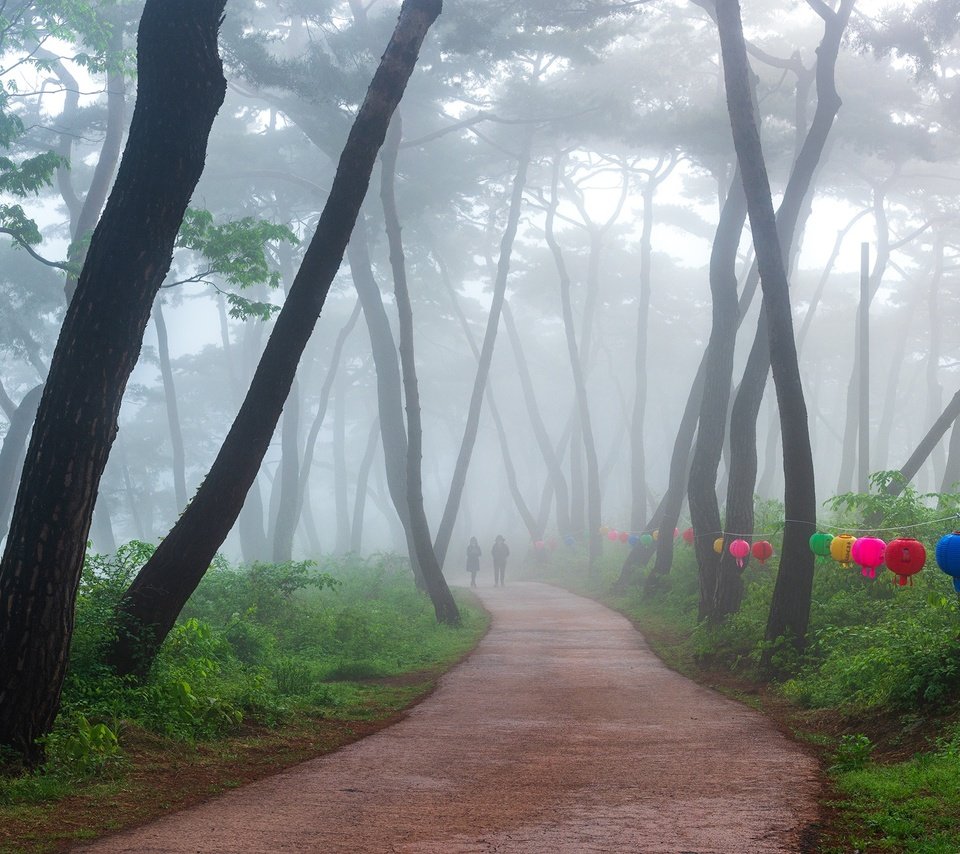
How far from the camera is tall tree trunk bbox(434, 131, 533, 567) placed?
24544mm

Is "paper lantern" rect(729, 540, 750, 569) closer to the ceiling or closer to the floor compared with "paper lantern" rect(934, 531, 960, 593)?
closer to the floor

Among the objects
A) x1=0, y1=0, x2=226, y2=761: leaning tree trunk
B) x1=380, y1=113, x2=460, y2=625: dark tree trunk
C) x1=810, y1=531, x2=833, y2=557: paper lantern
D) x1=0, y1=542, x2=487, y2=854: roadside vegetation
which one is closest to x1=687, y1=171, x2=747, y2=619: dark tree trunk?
x1=810, y1=531, x2=833, y2=557: paper lantern

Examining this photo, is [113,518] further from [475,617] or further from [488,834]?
[488,834]

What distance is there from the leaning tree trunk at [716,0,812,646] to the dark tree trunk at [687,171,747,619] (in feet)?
9.67

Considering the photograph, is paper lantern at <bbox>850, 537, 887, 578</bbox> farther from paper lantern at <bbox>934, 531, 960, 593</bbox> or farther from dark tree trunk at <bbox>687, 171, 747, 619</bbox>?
dark tree trunk at <bbox>687, 171, 747, 619</bbox>

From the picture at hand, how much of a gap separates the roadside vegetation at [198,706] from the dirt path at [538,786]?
405 millimetres

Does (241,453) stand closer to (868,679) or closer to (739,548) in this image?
(868,679)

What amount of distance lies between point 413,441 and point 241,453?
11.1m

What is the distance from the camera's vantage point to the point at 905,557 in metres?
9.72

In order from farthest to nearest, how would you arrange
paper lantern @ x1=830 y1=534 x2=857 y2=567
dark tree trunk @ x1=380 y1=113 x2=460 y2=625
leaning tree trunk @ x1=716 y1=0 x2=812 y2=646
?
1. dark tree trunk @ x1=380 y1=113 x2=460 y2=625
2. leaning tree trunk @ x1=716 y1=0 x2=812 y2=646
3. paper lantern @ x1=830 y1=534 x2=857 y2=567

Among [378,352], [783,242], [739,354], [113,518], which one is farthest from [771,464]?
[113,518]

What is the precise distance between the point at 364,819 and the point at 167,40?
5.53 m

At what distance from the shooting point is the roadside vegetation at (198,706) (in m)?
6.04

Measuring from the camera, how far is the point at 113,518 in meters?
71.6
